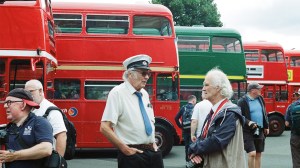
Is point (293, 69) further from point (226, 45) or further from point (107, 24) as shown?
point (107, 24)

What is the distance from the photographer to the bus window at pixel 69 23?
46.0 ft

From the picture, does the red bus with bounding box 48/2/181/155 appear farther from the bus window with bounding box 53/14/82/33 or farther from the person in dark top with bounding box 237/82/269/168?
the person in dark top with bounding box 237/82/269/168

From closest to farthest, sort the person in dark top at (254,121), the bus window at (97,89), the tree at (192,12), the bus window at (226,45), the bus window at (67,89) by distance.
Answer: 1. the person in dark top at (254,121)
2. the bus window at (67,89)
3. the bus window at (97,89)
4. the bus window at (226,45)
5. the tree at (192,12)

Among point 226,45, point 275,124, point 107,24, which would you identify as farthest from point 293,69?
point 107,24

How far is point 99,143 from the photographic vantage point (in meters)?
13.6

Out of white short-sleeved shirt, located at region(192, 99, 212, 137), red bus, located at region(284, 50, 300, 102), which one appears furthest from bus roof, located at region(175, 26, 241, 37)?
white short-sleeved shirt, located at region(192, 99, 212, 137)

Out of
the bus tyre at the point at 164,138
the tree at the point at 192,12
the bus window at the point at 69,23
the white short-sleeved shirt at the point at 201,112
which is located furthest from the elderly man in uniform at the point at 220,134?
the tree at the point at 192,12

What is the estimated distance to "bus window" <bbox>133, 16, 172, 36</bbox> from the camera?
47.4 ft

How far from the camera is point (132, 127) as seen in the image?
5.27 metres

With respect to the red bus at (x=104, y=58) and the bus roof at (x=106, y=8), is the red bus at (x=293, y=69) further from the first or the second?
the bus roof at (x=106, y=8)

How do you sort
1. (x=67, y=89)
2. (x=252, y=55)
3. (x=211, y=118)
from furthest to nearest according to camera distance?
(x=252, y=55), (x=67, y=89), (x=211, y=118)

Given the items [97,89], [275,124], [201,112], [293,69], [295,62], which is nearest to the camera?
[201,112]

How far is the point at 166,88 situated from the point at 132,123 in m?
9.12

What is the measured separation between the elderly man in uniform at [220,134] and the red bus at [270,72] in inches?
692
